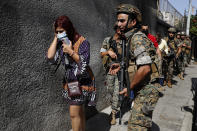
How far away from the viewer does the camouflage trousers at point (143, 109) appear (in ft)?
6.75

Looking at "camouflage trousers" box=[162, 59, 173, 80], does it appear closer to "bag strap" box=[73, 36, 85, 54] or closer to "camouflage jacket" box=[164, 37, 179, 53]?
"camouflage jacket" box=[164, 37, 179, 53]

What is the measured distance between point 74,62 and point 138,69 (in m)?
0.75

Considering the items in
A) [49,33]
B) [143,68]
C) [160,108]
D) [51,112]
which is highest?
[49,33]

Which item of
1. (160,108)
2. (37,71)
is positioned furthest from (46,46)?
(160,108)

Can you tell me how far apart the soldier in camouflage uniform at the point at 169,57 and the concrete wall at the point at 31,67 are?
13.7 ft

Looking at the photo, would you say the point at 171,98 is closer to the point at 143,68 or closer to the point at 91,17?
the point at 91,17

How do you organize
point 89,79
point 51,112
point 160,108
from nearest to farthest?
point 89,79 < point 51,112 < point 160,108

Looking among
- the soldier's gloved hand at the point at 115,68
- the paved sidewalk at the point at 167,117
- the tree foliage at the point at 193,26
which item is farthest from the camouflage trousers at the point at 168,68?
the tree foliage at the point at 193,26

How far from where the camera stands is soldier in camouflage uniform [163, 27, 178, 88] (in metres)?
6.66

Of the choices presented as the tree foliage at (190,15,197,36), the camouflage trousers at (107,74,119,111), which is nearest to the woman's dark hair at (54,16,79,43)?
the camouflage trousers at (107,74,119,111)

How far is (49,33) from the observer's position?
2699mm

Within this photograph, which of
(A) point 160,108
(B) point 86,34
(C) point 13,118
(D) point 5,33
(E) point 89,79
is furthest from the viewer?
(A) point 160,108

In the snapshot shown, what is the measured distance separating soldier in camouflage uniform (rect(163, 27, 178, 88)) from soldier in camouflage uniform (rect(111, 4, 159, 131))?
15.7ft

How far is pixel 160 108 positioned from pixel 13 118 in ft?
11.2
